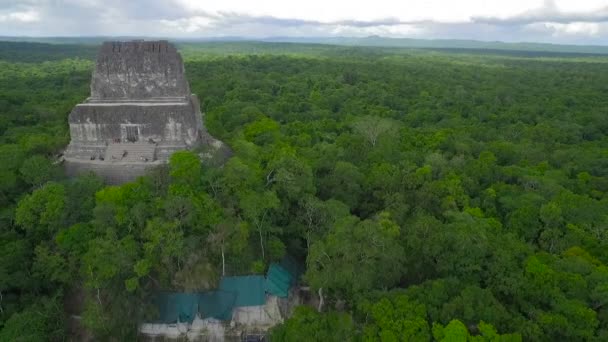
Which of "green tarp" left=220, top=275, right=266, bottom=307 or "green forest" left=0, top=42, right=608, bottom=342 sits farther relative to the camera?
"green tarp" left=220, top=275, right=266, bottom=307

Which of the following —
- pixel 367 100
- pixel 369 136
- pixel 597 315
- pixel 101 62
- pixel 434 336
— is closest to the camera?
pixel 434 336

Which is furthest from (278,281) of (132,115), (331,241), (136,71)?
(136,71)

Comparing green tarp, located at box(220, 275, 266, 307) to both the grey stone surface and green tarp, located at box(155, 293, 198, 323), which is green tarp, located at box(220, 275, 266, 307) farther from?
the grey stone surface

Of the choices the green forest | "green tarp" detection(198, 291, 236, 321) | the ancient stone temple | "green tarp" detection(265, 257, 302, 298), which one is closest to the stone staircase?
the ancient stone temple

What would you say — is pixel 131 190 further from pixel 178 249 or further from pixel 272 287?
pixel 272 287

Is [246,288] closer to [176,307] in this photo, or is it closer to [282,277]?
[282,277]

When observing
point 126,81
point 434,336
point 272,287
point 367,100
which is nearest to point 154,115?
point 126,81
